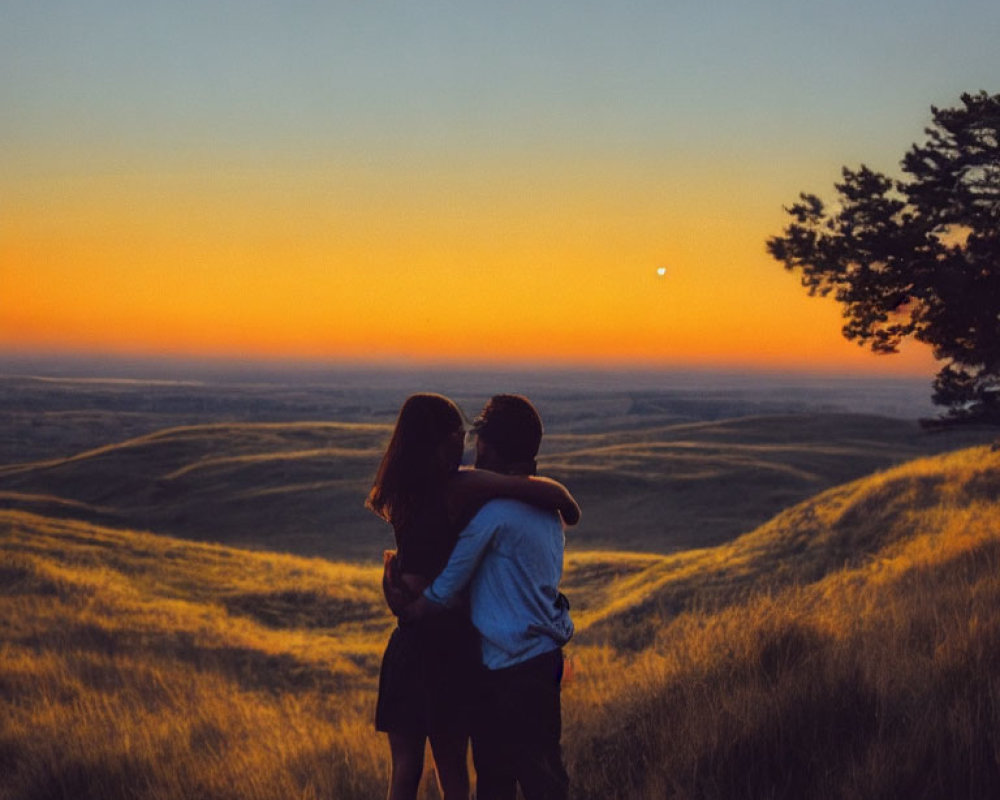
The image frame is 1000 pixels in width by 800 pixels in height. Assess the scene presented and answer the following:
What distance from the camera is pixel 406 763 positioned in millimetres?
4711

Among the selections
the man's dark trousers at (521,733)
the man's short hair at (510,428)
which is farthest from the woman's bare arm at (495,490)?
the man's dark trousers at (521,733)

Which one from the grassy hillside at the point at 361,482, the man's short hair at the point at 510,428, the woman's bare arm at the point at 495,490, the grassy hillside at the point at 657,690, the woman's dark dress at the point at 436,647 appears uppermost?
the man's short hair at the point at 510,428

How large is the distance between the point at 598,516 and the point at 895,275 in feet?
108

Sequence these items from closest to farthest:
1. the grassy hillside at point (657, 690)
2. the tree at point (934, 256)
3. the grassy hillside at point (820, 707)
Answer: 1. the grassy hillside at point (820, 707)
2. the grassy hillside at point (657, 690)
3. the tree at point (934, 256)

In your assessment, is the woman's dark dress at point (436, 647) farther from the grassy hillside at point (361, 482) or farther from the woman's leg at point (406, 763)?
the grassy hillside at point (361, 482)

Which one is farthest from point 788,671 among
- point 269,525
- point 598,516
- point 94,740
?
point 269,525

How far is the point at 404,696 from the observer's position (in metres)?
4.57

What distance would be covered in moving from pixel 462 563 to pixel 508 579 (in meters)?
0.24

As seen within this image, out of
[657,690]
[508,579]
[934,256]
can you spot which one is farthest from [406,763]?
[934,256]

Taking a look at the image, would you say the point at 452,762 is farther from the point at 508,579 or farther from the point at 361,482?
the point at 361,482

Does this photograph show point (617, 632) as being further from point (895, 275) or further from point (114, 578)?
point (114, 578)

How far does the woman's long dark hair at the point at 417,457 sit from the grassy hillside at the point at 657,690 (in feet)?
6.06

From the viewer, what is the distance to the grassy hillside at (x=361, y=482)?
49781mm

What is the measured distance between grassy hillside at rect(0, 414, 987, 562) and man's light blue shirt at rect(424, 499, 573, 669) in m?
39.1
